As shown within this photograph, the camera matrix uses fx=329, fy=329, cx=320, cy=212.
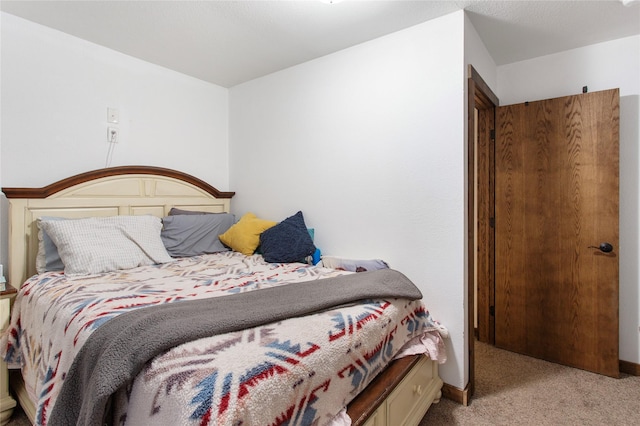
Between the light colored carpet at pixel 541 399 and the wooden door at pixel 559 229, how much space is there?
171 mm

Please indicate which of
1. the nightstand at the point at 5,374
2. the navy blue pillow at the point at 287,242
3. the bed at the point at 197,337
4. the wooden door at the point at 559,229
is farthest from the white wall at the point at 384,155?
the nightstand at the point at 5,374

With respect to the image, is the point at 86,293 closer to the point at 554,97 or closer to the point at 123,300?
the point at 123,300

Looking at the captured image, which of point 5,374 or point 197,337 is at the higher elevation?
point 197,337

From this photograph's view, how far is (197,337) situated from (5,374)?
1629 mm

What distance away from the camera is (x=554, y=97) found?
258 cm

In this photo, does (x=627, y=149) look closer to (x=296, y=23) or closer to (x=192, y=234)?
(x=296, y=23)

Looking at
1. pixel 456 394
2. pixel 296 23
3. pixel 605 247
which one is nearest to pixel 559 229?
pixel 605 247

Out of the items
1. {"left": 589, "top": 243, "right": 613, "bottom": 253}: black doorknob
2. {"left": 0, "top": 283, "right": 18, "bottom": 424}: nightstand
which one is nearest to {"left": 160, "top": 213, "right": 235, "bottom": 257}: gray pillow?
{"left": 0, "top": 283, "right": 18, "bottom": 424}: nightstand

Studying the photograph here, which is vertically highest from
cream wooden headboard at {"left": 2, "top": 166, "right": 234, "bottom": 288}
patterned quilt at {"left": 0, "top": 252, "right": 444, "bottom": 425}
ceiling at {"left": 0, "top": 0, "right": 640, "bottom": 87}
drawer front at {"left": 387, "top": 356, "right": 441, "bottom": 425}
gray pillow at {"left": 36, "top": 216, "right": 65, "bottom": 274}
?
ceiling at {"left": 0, "top": 0, "right": 640, "bottom": 87}

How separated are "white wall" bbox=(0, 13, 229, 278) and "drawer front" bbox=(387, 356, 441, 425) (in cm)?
248

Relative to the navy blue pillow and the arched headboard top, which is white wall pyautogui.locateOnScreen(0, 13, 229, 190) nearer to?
the arched headboard top

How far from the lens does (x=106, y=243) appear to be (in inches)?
82.6

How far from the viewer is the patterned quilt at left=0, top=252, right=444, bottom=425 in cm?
87

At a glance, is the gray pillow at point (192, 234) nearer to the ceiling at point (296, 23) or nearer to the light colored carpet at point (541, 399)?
the ceiling at point (296, 23)
